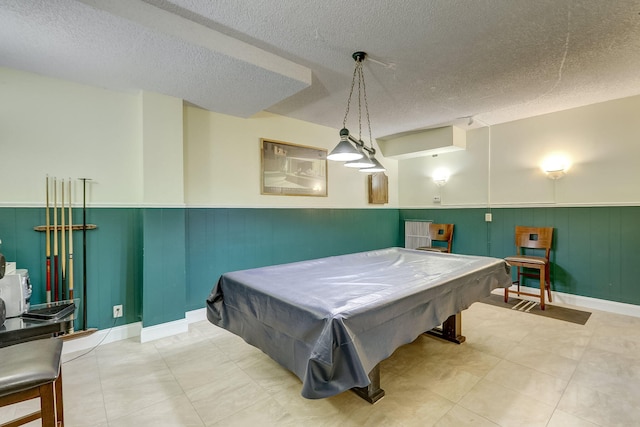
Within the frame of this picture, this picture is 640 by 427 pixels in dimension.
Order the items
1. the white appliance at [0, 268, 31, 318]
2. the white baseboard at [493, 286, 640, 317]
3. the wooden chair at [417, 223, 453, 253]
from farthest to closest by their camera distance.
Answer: the wooden chair at [417, 223, 453, 253] → the white baseboard at [493, 286, 640, 317] → the white appliance at [0, 268, 31, 318]

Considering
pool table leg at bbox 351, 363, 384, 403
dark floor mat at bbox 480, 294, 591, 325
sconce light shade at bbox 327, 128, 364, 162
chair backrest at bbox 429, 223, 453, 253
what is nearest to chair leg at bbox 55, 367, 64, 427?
pool table leg at bbox 351, 363, 384, 403

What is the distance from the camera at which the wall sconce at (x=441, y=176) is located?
194 inches

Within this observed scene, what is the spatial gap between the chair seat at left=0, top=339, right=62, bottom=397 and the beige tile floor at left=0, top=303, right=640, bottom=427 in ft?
2.13

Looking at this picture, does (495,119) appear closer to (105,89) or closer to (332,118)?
(332,118)

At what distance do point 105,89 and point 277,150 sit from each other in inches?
73.7

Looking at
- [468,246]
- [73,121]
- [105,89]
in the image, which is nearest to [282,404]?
[73,121]

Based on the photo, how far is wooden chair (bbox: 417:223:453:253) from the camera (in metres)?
4.73

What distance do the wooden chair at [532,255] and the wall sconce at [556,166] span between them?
0.70 m

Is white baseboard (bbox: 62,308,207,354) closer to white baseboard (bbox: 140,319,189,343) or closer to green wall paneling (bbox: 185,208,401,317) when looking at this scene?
white baseboard (bbox: 140,319,189,343)

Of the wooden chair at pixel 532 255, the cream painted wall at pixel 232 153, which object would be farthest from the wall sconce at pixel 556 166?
the cream painted wall at pixel 232 153

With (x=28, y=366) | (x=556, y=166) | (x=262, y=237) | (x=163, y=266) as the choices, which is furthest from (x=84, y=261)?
(x=556, y=166)

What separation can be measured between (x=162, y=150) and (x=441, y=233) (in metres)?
4.24

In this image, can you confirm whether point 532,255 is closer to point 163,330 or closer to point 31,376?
point 163,330

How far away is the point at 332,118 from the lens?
4.01 m
